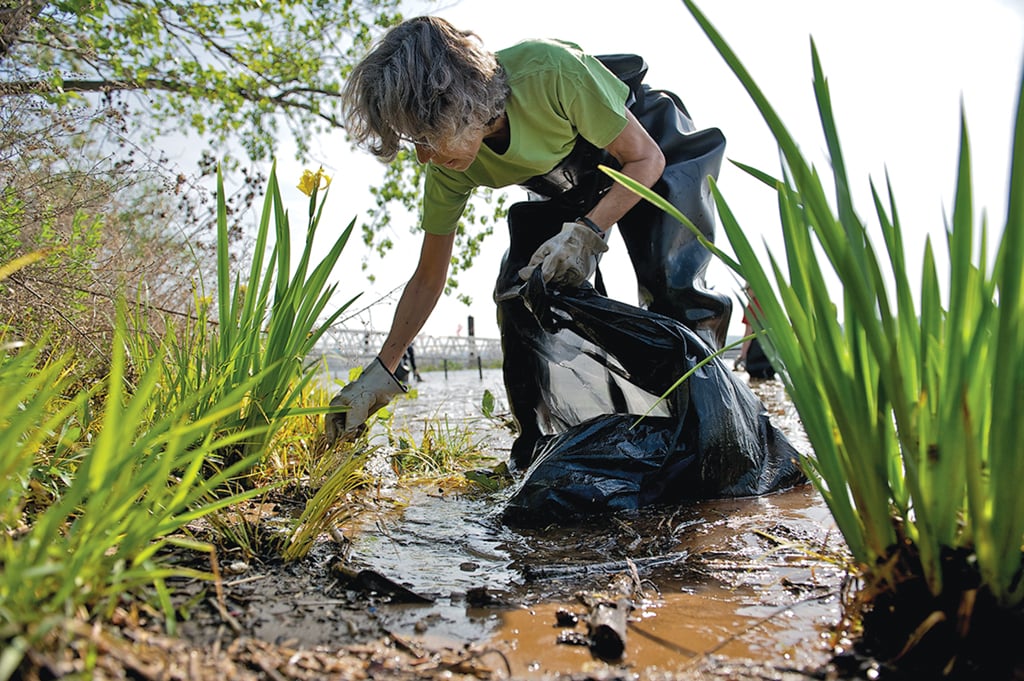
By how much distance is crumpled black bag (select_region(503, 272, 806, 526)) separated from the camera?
2.00 metres

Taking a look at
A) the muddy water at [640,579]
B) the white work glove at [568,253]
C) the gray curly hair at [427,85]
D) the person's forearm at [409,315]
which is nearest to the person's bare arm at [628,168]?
the white work glove at [568,253]

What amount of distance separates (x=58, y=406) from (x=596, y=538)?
150 centimetres

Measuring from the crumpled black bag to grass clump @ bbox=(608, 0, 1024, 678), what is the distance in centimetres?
107

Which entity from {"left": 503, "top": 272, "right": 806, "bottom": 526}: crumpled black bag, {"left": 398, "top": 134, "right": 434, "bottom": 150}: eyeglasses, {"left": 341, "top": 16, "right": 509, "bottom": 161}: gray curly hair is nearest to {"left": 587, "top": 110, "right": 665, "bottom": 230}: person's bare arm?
{"left": 503, "top": 272, "right": 806, "bottom": 526}: crumpled black bag

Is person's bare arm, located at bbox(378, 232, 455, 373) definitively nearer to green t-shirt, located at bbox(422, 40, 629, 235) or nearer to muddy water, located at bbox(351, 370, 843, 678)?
green t-shirt, located at bbox(422, 40, 629, 235)

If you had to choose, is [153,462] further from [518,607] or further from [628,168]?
[628,168]

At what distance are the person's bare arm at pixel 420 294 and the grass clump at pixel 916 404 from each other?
5.76 ft

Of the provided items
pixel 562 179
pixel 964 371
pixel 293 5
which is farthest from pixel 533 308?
pixel 293 5

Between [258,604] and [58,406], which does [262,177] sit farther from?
[258,604]

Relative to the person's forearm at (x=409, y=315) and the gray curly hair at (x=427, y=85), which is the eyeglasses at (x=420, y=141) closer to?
the gray curly hair at (x=427, y=85)

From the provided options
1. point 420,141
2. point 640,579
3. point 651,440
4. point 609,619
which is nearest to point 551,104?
point 420,141

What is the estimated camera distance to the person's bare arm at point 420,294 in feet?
8.47

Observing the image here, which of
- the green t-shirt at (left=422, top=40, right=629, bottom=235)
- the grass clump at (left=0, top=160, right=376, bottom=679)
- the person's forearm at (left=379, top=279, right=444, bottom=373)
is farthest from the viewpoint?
the person's forearm at (left=379, top=279, right=444, bottom=373)

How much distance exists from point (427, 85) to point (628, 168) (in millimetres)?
752
